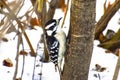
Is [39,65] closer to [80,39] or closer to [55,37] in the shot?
[55,37]

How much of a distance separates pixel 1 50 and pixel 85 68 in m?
1.38

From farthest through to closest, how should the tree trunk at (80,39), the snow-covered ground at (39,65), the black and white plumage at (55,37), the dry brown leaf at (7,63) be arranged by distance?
the dry brown leaf at (7,63), the snow-covered ground at (39,65), the black and white plumage at (55,37), the tree trunk at (80,39)

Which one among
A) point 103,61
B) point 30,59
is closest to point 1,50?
point 30,59

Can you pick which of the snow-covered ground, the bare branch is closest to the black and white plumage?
the snow-covered ground

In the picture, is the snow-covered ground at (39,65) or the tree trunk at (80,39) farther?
the snow-covered ground at (39,65)

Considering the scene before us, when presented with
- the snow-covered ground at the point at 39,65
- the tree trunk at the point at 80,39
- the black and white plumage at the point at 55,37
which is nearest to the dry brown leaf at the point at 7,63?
the snow-covered ground at the point at 39,65

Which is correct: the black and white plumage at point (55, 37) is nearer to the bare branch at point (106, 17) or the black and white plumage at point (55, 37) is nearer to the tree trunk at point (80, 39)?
the tree trunk at point (80, 39)

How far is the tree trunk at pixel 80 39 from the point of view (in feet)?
4.78

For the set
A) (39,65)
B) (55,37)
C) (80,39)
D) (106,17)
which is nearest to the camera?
(80,39)

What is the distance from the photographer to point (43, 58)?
9.11 feet

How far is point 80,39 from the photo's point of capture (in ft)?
4.97

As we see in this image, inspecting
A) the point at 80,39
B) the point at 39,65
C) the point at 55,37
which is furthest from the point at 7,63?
the point at 80,39

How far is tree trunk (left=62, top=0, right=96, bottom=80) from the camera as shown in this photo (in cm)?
146

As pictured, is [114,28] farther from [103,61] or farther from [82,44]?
[82,44]
